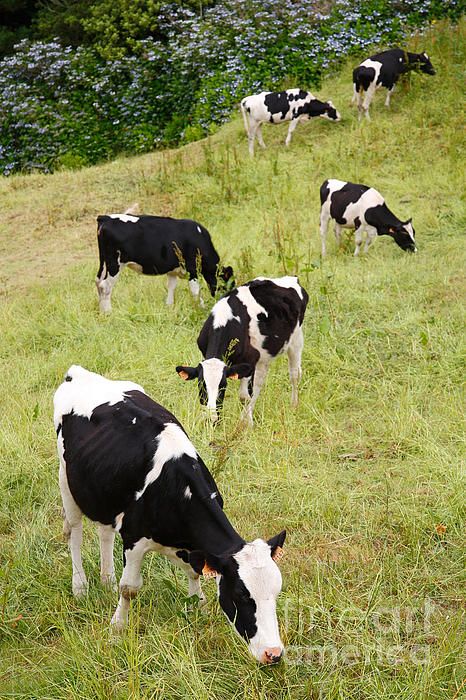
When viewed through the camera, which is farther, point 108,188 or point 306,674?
point 108,188

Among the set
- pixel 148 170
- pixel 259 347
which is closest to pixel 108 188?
pixel 148 170

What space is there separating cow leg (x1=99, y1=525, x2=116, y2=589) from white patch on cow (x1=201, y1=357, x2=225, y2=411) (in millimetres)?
1815

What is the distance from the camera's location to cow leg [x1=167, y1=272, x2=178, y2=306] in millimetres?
9622

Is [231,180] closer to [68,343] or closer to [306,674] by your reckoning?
[68,343]

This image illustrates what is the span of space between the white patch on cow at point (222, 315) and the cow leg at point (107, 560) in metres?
2.66

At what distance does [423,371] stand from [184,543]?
3978 millimetres

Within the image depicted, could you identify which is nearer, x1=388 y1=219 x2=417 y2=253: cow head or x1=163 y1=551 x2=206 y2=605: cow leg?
x1=163 y1=551 x2=206 y2=605: cow leg

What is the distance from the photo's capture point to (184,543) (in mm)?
3932

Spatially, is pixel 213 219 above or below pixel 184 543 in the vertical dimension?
below

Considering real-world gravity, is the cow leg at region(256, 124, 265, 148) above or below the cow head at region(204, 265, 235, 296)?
below

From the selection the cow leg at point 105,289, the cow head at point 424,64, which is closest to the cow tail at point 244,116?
the cow head at point 424,64

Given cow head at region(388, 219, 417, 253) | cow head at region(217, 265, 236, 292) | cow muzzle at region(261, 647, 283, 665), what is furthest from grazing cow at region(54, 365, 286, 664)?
cow head at region(388, 219, 417, 253)

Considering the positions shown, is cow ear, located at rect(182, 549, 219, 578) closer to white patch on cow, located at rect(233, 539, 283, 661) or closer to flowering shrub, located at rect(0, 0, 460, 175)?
white patch on cow, located at rect(233, 539, 283, 661)


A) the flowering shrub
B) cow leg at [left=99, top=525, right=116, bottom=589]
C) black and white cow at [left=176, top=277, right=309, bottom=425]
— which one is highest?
cow leg at [left=99, top=525, right=116, bottom=589]
